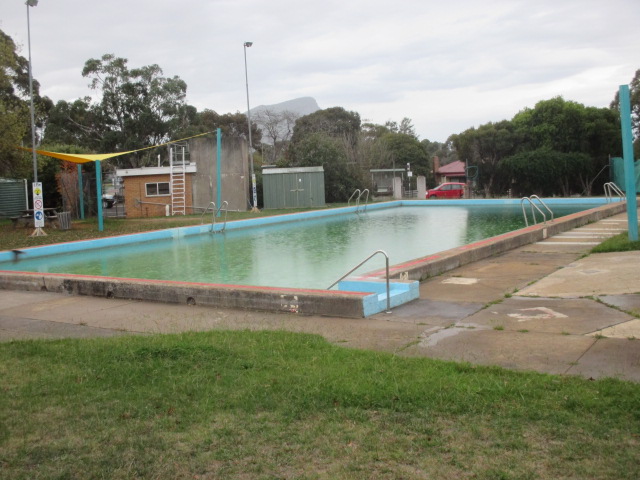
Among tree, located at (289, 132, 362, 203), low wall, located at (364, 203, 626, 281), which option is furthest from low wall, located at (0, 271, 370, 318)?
tree, located at (289, 132, 362, 203)

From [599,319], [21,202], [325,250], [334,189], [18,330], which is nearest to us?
[599,319]

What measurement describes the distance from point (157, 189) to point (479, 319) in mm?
26737

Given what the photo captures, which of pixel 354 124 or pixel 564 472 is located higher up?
pixel 354 124

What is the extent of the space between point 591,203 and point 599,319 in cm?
2699

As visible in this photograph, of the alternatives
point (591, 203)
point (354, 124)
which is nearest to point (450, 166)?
point (354, 124)

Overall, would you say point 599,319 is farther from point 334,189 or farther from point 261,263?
point 334,189

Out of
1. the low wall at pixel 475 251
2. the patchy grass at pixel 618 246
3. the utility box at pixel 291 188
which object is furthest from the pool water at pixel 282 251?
the utility box at pixel 291 188

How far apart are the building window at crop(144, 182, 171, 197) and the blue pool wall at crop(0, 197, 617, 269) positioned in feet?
23.8

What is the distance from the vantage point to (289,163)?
40.2 meters

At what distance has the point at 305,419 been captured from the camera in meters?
4.11

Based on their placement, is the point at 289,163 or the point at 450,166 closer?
the point at 289,163

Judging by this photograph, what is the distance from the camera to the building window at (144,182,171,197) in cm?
3152

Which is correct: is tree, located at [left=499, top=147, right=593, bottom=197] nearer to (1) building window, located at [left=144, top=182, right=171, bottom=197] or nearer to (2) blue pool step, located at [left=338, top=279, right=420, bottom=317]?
(1) building window, located at [left=144, top=182, right=171, bottom=197]

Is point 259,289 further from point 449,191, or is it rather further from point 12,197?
point 449,191
